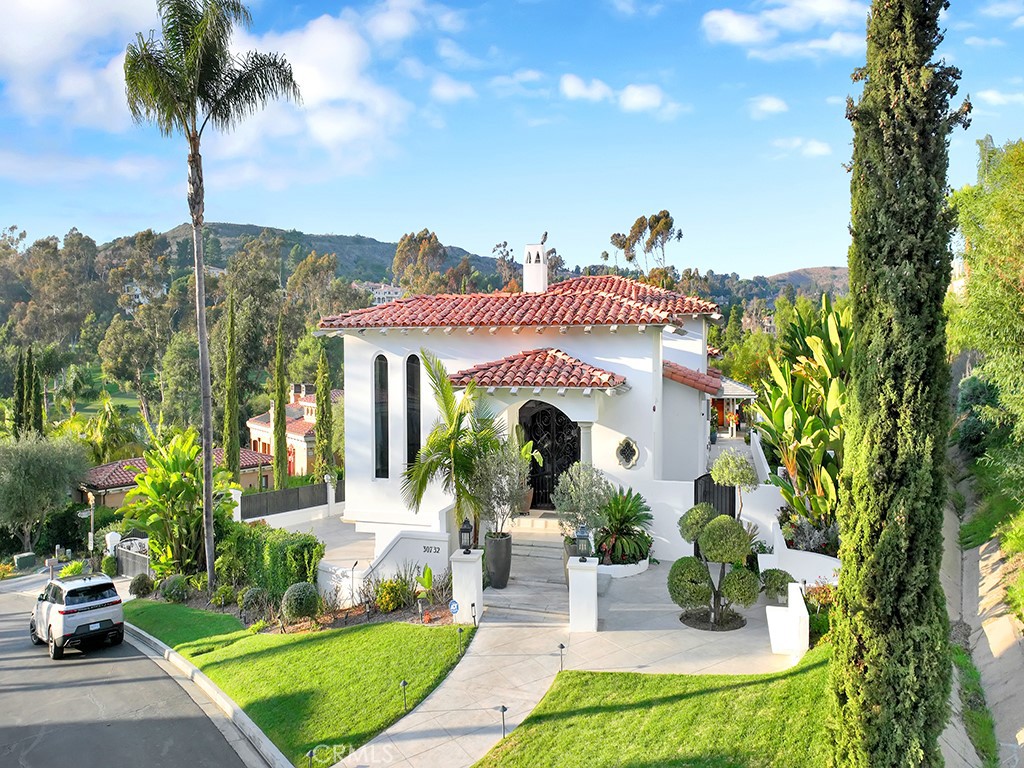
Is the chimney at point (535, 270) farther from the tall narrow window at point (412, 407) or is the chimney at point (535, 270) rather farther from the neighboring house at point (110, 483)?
the neighboring house at point (110, 483)

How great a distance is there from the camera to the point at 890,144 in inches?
268

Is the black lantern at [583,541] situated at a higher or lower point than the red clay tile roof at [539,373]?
lower

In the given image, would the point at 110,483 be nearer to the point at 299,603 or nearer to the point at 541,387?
the point at 299,603

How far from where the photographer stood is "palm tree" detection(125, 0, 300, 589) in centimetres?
1717

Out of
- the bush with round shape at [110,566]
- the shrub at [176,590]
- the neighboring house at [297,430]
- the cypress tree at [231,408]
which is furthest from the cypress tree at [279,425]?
the shrub at [176,590]

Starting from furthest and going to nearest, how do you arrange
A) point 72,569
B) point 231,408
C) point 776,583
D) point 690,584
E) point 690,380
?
point 231,408, point 72,569, point 690,380, point 776,583, point 690,584

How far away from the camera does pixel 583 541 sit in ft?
43.8

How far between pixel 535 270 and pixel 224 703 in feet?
44.5

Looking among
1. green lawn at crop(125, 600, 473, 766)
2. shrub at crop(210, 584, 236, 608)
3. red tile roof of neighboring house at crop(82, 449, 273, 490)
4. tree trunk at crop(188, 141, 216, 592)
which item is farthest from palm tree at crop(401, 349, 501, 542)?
red tile roof of neighboring house at crop(82, 449, 273, 490)

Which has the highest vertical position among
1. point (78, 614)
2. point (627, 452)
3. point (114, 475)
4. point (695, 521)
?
point (627, 452)

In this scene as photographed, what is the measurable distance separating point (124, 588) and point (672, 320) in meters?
19.1

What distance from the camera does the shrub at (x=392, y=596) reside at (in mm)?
13898

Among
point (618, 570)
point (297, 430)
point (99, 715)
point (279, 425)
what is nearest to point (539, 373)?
point (618, 570)

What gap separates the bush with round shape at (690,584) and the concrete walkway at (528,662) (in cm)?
61
